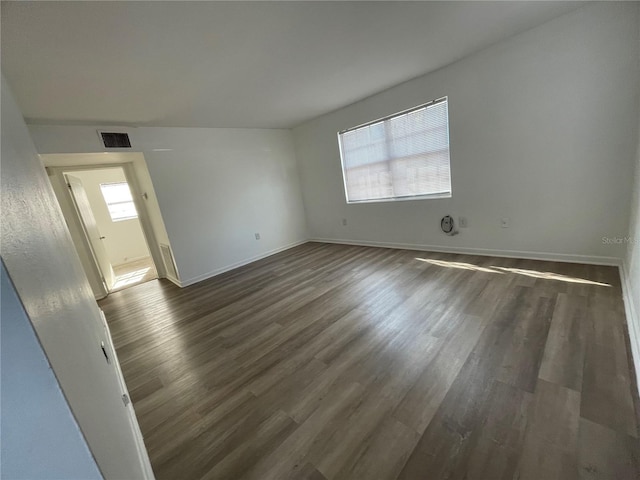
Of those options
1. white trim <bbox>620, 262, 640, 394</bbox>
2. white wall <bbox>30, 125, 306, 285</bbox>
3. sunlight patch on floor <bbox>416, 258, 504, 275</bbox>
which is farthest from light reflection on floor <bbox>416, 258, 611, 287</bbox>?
white wall <bbox>30, 125, 306, 285</bbox>

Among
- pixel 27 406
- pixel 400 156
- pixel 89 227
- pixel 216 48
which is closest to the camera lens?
pixel 27 406

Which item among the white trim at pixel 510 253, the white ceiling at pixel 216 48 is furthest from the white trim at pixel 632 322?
the white ceiling at pixel 216 48

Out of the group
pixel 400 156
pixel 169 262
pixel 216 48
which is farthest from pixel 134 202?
pixel 400 156

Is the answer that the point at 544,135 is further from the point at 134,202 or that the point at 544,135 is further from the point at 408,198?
the point at 134,202

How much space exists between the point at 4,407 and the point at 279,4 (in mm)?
2319

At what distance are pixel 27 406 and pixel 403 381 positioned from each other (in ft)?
5.69

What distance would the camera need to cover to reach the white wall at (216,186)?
3828mm

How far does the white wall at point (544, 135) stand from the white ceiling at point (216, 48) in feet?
0.86

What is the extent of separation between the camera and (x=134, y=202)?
15.0 feet

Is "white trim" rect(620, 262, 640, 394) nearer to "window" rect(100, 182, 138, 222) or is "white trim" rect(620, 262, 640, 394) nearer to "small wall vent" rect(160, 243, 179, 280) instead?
"small wall vent" rect(160, 243, 179, 280)

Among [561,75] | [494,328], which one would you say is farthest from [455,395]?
[561,75]

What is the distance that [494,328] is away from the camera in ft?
6.51

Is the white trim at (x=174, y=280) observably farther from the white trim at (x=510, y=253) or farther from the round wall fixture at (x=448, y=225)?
the round wall fixture at (x=448, y=225)

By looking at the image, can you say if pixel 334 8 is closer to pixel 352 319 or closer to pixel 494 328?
pixel 352 319
